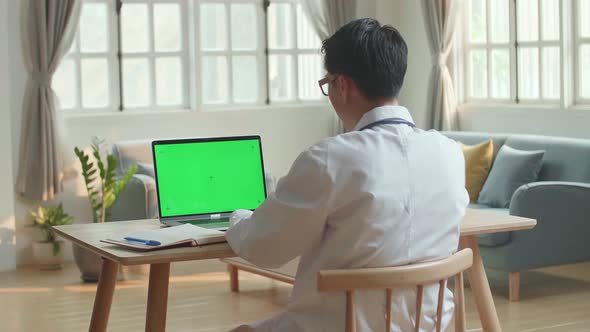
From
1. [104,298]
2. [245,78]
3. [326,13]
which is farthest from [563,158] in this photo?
[104,298]

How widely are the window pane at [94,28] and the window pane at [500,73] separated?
9.71 ft

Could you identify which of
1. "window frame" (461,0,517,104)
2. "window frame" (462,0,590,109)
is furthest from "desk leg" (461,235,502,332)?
"window frame" (461,0,517,104)

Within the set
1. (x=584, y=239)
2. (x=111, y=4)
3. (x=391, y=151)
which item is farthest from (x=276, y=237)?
(x=111, y=4)

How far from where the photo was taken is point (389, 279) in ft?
7.54

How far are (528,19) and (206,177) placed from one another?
4.51 m

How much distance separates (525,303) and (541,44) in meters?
2.42

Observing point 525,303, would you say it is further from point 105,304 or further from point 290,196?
point 290,196

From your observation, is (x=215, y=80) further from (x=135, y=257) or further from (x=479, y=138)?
(x=135, y=257)

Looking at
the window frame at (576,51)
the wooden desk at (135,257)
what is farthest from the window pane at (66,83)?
the wooden desk at (135,257)

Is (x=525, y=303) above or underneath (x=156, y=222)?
underneath

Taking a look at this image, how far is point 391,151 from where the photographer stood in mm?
2488

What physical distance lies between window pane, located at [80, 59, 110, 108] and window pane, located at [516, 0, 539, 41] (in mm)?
3107

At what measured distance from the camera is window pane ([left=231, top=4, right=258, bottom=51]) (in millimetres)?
8180

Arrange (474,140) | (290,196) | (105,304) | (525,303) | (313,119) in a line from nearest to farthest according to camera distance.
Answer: (290,196) → (105,304) → (525,303) → (474,140) → (313,119)
